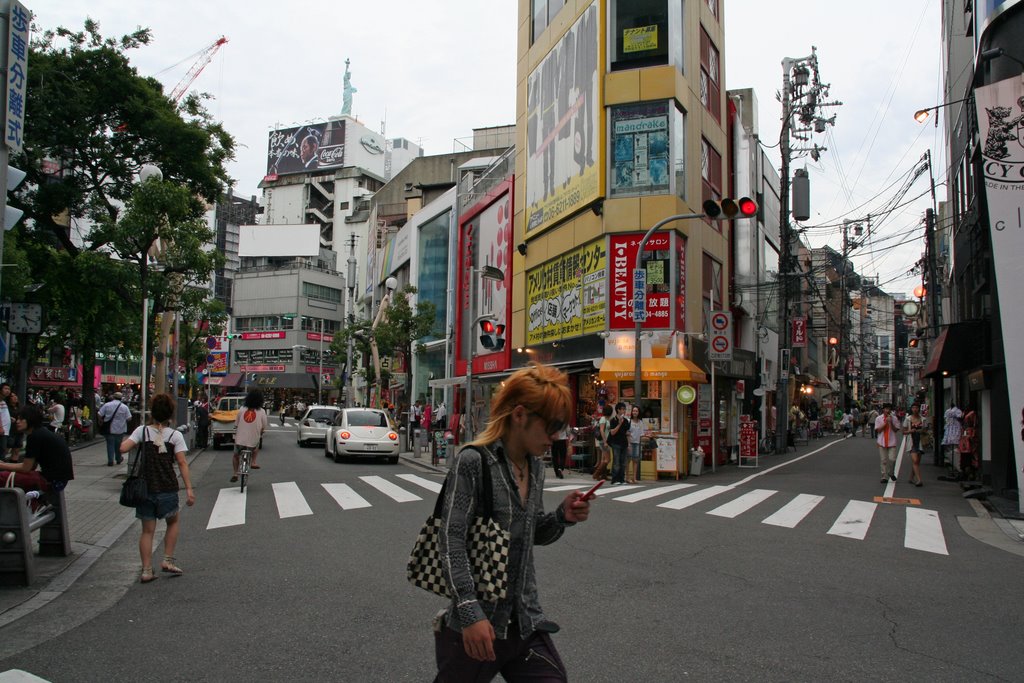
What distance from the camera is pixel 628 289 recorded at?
2233 cm

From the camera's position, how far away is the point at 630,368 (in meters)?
20.9

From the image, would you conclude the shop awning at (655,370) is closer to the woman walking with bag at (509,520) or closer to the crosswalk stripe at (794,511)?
the crosswalk stripe at (794,511)

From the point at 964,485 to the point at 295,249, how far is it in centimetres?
8811

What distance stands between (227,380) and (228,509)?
77562 millimetres

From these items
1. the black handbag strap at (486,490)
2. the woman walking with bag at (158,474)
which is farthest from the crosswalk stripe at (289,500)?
the black handbag strap at (486,490)

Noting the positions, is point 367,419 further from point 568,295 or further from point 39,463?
point 39,463

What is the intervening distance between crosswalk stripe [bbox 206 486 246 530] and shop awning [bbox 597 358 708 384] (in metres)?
10.3

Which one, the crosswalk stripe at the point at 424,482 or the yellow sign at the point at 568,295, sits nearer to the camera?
the crosswalk stripe at the point at 424,482

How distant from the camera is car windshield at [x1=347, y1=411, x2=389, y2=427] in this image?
77.8 feet

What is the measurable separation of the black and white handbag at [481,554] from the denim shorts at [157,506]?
5229 millimetres

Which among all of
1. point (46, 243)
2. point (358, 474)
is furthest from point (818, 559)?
point (46, 243)

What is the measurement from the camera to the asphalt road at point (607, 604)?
4879 millimetres

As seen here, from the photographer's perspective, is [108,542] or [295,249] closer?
[108,542]

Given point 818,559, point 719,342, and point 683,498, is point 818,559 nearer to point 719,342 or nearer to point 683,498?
point 683,498
